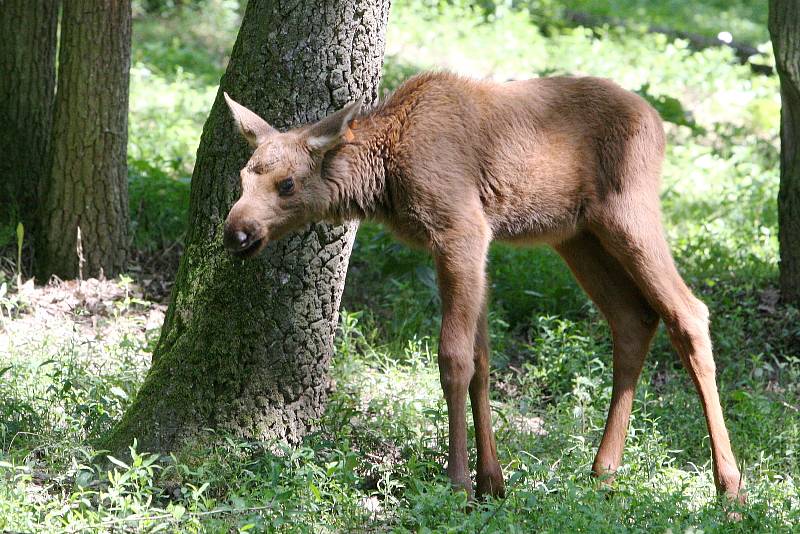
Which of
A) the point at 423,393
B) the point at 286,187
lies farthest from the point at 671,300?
the point at 286,187

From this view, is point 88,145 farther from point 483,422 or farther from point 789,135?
point 789,135

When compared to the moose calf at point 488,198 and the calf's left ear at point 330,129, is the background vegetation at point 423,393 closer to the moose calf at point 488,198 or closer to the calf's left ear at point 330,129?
the moose calf at point 488,198

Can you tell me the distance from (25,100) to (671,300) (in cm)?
542

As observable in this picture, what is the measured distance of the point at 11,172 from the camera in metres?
8.11

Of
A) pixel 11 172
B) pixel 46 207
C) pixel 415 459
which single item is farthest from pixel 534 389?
pixel 11 172

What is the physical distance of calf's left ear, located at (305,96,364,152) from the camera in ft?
16.0

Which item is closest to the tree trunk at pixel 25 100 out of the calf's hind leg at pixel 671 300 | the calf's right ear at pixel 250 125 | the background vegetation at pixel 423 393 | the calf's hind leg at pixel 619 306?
the background vegetation at pixel 423 393

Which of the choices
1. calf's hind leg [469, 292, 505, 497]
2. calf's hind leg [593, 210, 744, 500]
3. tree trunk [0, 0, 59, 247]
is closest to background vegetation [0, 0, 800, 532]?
calf's hind leg [469, 292, 505, 497]

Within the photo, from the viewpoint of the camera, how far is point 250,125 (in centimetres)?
498

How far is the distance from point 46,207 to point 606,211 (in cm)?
449

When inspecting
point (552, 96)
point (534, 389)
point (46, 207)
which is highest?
point (552, 96)

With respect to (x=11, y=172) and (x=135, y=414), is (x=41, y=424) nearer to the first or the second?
(x=135, y=414)

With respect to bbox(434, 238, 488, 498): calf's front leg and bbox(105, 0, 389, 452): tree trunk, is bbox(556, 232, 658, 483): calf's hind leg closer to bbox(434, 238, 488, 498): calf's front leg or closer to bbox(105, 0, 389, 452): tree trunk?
bbox(434, 238, 488, 498): calf's front leg

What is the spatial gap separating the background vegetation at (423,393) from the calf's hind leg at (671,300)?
0.23 meters
